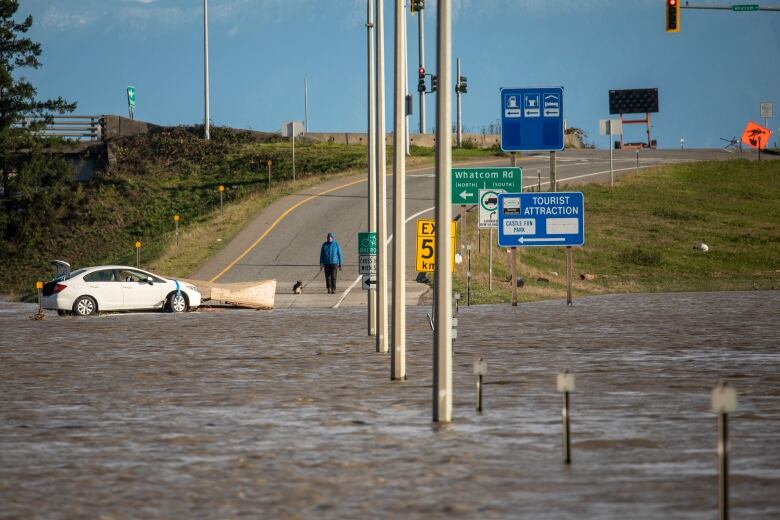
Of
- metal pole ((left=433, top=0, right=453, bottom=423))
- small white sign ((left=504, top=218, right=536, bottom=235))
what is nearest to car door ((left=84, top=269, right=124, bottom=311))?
small white sign ((left=504, top=218, right=536, bottom=235))

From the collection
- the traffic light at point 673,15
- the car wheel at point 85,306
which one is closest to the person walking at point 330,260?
the car wheel at point 85,306

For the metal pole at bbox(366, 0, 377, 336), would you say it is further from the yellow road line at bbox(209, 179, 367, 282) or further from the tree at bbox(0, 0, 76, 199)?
the tree at bbox(0, 0, 76, 199)

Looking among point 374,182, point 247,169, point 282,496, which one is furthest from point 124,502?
point 247,169

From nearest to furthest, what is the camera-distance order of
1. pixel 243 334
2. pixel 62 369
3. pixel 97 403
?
pixel 97 403
pixel 62 369
pixel 243 334

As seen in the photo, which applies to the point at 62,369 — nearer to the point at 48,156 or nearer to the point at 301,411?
the point at 301,411

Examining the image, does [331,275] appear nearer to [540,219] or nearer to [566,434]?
[540,219]

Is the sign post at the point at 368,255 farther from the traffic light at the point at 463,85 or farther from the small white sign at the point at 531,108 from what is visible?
the traffic light at the point at 463,85

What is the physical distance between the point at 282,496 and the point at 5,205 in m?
58.3

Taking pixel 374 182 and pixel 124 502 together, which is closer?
pixel 124 502

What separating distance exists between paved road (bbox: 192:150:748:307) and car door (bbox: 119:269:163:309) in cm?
395

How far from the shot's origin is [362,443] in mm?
12805

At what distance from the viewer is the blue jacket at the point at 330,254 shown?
41.7 meters

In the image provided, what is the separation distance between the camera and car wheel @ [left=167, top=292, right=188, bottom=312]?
38344 mm

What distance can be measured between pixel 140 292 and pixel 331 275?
21.3ft
